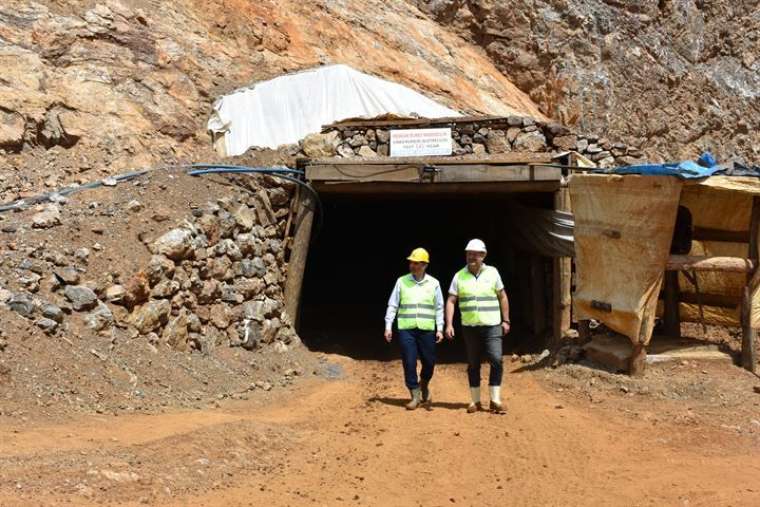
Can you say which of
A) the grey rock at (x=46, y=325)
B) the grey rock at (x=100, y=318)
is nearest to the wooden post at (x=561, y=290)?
the grey rock at (x=100, y=318)

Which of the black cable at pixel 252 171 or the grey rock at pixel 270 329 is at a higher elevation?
the black cable at pixel 252 171

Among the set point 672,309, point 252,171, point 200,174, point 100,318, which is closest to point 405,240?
point 252,171

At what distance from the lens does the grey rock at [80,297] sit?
7.05 metres

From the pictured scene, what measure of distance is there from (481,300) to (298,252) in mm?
3828

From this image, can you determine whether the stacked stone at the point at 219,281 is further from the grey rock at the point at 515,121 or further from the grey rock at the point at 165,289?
the grey rock at the point at 515,121

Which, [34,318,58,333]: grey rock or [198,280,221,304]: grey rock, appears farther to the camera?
[198,280,221,304]: grey rock

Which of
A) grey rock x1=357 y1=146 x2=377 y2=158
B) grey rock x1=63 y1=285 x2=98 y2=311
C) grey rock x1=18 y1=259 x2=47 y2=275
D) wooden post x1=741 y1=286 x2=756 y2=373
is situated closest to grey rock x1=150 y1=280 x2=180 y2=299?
grey rock x1=63 y1=285 x2=98 y2=311

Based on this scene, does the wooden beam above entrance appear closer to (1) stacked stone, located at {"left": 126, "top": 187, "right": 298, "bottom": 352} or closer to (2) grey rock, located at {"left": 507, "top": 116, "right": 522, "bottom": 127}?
(2) grey rock, located at {"left": 507, "top": 116, "right": 522, "bottom": 127}

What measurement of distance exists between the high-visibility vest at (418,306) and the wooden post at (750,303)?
3519 mm

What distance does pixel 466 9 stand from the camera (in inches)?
809

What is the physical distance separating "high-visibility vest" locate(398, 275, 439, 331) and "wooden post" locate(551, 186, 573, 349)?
336 cm

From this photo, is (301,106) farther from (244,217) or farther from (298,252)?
(244,217)

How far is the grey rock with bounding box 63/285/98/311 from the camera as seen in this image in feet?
23.1

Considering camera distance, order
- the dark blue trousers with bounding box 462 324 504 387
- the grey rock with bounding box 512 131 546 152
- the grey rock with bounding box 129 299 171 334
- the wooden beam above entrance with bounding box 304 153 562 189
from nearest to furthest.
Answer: the dark blue trousers with bounding box 462 324 504 387
the grey rock with bounding box 129 299 171 334
the wooden beam above entrance with bounding box 304 153 562 189
the grey rock with bounding box 512 131 546 152
